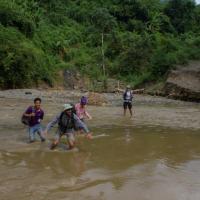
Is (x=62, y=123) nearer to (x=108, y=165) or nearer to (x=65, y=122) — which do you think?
(x=65, y=122)

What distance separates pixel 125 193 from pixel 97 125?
884 centimetres

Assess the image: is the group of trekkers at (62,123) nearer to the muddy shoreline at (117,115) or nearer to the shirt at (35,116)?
the shirt at (35,116)

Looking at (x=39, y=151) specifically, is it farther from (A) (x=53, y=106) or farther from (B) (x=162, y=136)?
(A) (x=53, y=106)

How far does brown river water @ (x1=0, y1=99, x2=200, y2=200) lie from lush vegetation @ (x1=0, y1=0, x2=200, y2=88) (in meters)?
20.2

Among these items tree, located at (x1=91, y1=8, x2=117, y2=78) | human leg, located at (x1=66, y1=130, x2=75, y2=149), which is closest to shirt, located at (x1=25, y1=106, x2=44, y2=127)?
human leg, located at (x1=66, y1=130, x2=75, y2=149)

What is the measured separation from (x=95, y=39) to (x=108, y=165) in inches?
1593

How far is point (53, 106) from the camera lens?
74.8 ft

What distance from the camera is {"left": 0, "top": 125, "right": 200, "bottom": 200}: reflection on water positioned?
24.9ft

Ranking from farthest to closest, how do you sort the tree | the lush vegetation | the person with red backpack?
the tree < the lush vegetation < the person with red backpack

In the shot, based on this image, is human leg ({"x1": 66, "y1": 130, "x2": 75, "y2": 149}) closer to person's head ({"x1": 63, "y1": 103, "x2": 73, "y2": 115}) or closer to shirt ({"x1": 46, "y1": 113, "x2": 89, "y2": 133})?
shirt ({"x1": 46, "y1": 113, "x2": 89, "y2": 133})

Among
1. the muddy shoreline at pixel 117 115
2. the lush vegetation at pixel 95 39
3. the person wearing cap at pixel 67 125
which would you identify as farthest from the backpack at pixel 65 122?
the lush vegetation at pixel 95 39

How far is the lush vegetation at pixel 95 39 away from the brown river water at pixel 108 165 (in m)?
20.2

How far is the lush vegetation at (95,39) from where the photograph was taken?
1423 inches

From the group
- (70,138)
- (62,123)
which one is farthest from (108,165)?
(62,123)
